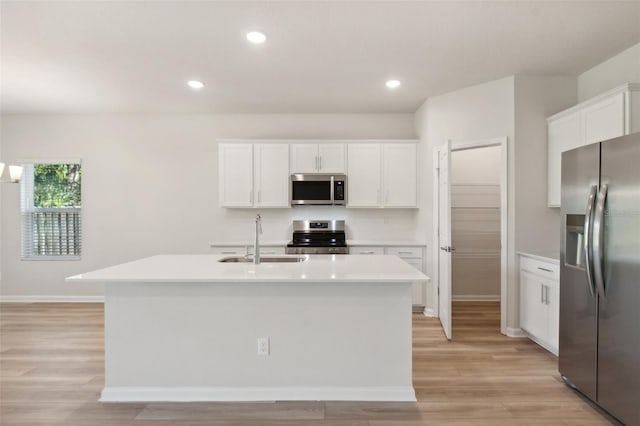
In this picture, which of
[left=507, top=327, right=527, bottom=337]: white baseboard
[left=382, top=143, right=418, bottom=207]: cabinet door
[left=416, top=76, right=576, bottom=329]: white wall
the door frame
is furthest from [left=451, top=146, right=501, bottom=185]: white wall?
[left=507, top=327, right=527, bottom=337]: white baseboard

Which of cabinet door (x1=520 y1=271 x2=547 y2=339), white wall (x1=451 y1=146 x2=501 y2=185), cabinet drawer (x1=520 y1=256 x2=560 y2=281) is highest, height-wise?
white wall (x1=451 y1=146 x2=501 y2=185)

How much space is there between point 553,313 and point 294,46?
10.3 ft

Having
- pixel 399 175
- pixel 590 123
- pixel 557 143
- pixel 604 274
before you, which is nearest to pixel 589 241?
pixel 604 274

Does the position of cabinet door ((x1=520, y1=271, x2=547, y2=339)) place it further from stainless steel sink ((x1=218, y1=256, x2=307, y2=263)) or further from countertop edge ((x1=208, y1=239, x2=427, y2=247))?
stainless steel sink ((x1=218, y1=256, x2=307, y2=263))

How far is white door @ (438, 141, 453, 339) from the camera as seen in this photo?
3.54 meters

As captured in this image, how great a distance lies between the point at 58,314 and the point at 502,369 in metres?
4.94

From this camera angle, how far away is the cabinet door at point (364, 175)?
477cm

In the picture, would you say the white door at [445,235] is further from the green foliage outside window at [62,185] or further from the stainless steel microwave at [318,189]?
the green foliage outside window at [62,185]

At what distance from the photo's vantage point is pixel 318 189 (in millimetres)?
4727

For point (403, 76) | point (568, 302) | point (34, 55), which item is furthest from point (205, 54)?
point (568, 302)

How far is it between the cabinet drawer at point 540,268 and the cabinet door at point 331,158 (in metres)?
2.36

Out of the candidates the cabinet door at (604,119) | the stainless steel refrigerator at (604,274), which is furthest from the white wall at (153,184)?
the stainless steel refrigerator at (604,274)

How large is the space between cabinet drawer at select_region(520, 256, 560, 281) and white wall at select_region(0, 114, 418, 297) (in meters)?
1.75

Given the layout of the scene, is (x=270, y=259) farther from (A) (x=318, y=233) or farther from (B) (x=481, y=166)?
(B) (x=481, y=166)
